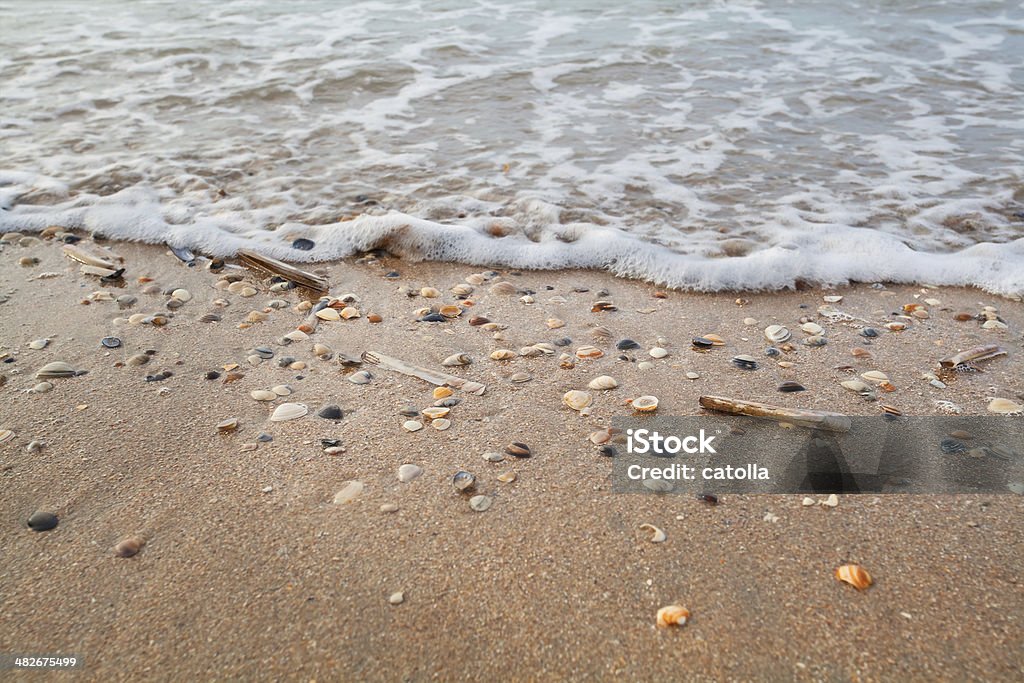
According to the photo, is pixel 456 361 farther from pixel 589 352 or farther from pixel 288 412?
pixel 288 412

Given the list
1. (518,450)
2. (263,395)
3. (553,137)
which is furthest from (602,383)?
(553,137)

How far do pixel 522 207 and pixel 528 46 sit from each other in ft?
12.3

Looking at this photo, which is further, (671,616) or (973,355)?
(973,355)

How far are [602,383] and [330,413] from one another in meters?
0.93

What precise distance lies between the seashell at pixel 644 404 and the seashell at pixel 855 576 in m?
0.79

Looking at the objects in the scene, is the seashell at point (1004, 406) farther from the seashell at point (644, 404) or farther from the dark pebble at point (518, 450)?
the dark pebble at point (518, 450)

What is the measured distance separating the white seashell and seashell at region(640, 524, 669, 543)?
1.32m

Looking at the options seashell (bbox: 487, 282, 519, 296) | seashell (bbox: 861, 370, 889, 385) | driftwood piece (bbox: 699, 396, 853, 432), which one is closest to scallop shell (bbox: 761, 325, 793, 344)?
seashell (bbox: 861, 370, 889, 385)

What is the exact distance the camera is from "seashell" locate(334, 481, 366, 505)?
75.6 inches

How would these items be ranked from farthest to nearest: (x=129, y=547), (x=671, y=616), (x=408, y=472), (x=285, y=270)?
1. (x=285, y=270)
2. (x=408, y=472)
3. (x=129, y=547)
4. (x=671, y=616)

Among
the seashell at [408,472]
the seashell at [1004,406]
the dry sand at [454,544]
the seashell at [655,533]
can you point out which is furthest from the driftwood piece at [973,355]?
the seashell at [408,472]

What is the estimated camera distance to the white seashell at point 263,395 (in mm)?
2385

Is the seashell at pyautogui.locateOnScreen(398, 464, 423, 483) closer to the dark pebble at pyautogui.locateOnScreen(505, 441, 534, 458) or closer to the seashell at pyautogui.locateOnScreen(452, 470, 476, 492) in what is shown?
the seashell at pyautogui.locateOnScreen(452, 470, 476, 492)

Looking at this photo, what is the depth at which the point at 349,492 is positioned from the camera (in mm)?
1950
